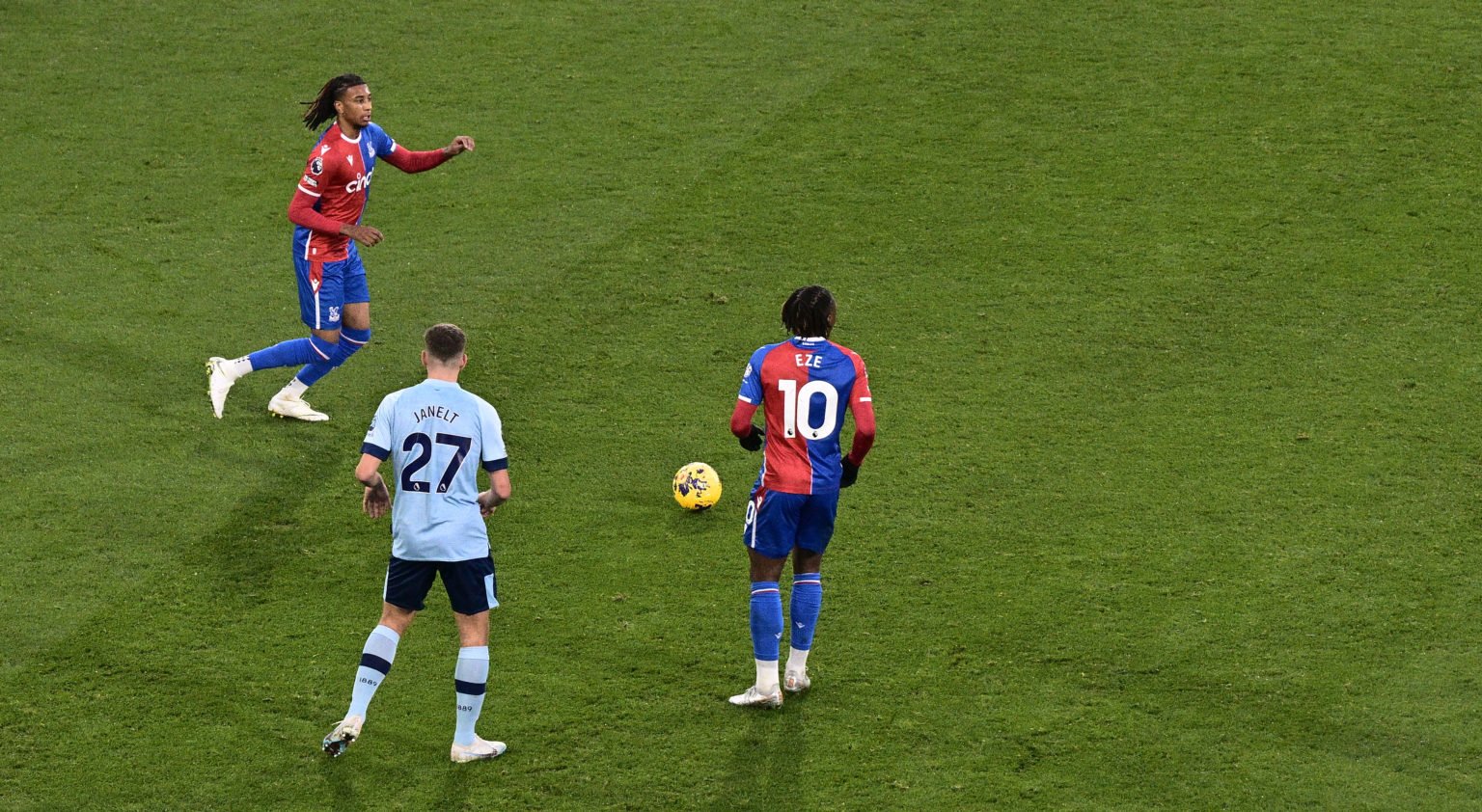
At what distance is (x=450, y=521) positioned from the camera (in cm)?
711

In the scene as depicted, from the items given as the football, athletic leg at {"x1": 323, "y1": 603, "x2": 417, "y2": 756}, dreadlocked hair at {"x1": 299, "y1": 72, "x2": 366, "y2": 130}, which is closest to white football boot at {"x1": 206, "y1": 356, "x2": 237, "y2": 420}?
dreadlocked hair at {"x1": 299, "y1": 72, "x2": 366, "y2": 130}

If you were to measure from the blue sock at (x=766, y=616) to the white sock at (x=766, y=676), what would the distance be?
0.22 feet

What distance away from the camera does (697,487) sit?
32.4 feet

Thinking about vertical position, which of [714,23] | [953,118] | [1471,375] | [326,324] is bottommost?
[1471,375]

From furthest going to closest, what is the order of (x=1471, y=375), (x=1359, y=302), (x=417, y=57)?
(x=417, y=57) < (x=1359, y=302) < (x=1471, y=375)

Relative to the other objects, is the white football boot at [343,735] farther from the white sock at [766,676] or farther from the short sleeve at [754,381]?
the short sleeve at [754,381]

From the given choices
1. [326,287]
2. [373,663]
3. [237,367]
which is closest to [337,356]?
[326,287]

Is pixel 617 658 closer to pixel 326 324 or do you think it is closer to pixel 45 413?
pixel 326 324

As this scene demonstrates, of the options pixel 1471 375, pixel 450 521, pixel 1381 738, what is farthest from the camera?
pixel 1471 375

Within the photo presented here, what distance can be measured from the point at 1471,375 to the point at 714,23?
9.45 m

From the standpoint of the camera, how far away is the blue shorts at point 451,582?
283 inches

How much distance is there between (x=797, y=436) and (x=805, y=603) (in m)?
0.86

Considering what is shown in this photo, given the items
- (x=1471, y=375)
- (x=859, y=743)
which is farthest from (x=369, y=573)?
(x=1471, y=375)

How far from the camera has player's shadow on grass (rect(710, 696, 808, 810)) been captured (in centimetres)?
723
